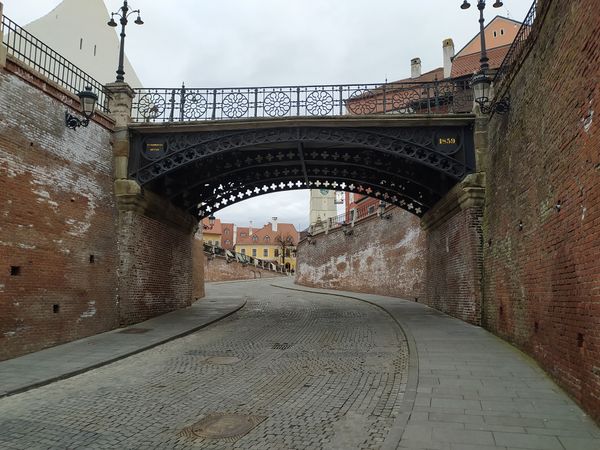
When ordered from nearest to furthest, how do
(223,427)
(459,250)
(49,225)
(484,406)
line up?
(223,427)
(484,406)
(49,225)
(459,250)

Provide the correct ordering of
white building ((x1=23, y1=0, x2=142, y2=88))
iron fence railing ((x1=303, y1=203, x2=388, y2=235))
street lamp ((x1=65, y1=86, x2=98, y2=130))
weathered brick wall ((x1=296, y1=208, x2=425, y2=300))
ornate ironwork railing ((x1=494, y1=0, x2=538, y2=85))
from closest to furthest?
ornate ironwork railing ((x1=494, y1=0, x2=538, y2=85)), street lamp ((x1=65, y1=86, x2=98, y2=130)), white building ((x1=23, y1=0, x2=142, y2=88)), weathered brick wall ((x1=296, y1=208, x2=425, y2=300)), iron fence railing ((x1=303, y1=203, x2=388, y2=235))

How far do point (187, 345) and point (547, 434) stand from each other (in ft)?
29.3

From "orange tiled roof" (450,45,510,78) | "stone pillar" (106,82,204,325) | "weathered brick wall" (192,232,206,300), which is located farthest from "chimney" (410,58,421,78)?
"stone pillar" (106,82,204,325)

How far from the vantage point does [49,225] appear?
11484 mm

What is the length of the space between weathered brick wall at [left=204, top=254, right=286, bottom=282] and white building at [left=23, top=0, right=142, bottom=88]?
1075 inches

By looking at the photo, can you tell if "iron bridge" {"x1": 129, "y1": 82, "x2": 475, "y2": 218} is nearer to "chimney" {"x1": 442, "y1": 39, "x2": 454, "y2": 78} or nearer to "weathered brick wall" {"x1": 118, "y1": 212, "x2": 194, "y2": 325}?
"weathered brick wall" {"x1": 118, "y1": 212, "x2": 194, "y2": 325}

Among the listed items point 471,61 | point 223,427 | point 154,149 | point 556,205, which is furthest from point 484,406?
point 471,61

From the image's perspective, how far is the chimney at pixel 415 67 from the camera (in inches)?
1811

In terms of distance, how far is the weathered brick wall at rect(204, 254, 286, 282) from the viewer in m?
49.4

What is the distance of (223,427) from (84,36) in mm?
22209

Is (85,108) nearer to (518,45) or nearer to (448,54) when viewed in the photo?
(518,45)

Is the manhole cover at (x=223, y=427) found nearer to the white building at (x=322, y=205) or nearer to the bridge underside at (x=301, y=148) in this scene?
the bridge underside at (x=301, y=148)

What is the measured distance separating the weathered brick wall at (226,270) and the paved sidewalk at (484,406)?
1606 inches

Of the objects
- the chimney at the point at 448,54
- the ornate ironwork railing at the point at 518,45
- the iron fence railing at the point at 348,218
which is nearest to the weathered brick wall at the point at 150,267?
the ornate ironwork railing at the point at 518,45
